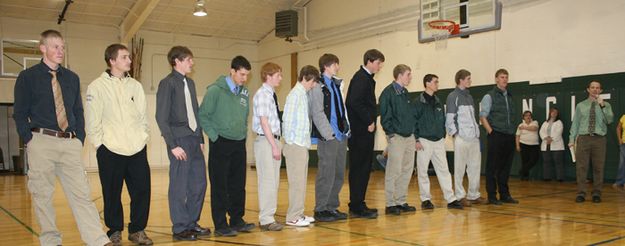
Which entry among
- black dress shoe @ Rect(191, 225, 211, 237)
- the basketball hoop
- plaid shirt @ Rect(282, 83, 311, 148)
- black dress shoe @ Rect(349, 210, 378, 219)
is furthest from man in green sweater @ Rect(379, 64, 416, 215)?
the basketball hoop

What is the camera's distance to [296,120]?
4.91 metres

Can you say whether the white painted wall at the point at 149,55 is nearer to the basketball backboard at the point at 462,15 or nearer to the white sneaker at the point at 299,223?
the basketball backboard at the point at 462,15

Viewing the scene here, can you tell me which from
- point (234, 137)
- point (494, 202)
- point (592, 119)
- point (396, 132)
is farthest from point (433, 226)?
point (592, 119)

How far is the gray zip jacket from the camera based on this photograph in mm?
6422

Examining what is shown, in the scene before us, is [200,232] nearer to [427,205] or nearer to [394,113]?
[394,113]

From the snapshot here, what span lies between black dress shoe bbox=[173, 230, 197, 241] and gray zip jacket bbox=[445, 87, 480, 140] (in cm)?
353

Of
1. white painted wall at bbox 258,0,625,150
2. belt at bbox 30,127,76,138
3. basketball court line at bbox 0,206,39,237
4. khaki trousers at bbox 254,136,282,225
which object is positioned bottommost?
basketball court line at bbox 0,206,39,237

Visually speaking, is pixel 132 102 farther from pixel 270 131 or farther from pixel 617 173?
pixel 617 173

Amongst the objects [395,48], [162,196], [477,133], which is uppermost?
[395,48]

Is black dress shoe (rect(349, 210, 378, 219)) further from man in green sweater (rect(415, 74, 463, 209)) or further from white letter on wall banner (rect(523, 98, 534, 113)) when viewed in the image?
white letter on wall banner (rect(523, 98, 534, 113))

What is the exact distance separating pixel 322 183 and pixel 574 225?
99.2 inches

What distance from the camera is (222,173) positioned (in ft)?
14.9

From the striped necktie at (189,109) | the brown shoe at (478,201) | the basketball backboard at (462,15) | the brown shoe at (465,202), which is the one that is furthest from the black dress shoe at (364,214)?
the basketball backboard at (462,15)

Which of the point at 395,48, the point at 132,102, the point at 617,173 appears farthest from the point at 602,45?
the point at 132,102
